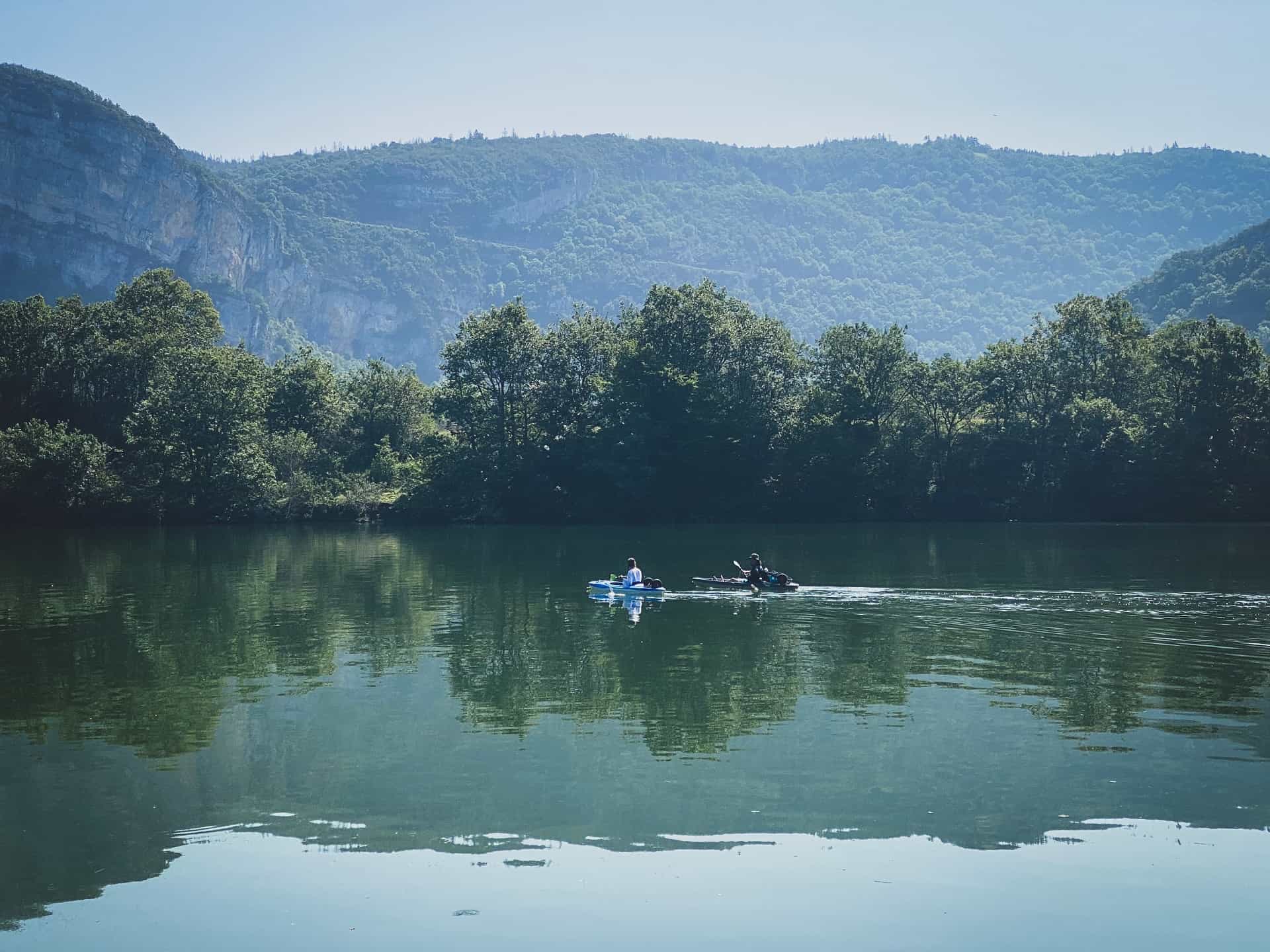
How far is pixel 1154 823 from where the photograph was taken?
15.7m

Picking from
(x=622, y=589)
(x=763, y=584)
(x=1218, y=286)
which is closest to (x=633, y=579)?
(x=622, y=589)

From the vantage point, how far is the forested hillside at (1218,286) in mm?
146625

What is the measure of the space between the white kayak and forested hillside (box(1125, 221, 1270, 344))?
12067 centimetres

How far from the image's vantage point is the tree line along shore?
3543 inches

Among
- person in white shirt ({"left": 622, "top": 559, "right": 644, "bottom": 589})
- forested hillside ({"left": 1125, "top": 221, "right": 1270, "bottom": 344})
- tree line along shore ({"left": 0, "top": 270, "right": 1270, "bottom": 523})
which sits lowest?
person in white shirt ({"left": 622, "top": 559, "right": 644, "bottom": 589})

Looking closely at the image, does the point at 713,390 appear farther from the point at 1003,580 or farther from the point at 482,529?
the point at 1003,580

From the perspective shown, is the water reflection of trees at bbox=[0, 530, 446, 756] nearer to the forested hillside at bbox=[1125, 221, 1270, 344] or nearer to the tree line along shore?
the tree line along shore

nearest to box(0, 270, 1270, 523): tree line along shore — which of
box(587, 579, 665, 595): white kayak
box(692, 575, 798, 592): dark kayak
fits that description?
box(692, 575, 798, 592): dark kayak

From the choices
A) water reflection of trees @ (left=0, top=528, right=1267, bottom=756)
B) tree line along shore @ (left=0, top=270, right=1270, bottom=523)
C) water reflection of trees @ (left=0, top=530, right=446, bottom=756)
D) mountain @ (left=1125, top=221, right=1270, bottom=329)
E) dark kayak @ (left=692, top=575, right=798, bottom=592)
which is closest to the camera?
water reflection of trees @ (left=0, top=528, right=1267, bottom=756)

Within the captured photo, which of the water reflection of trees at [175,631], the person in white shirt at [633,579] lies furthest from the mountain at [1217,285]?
the water reflection of trees at [175,631]

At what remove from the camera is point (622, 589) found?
41.8 metres

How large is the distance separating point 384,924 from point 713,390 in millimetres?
83648

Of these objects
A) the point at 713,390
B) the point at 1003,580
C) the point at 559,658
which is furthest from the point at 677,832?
the point at 713,390

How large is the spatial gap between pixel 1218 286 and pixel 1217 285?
0.40 m
